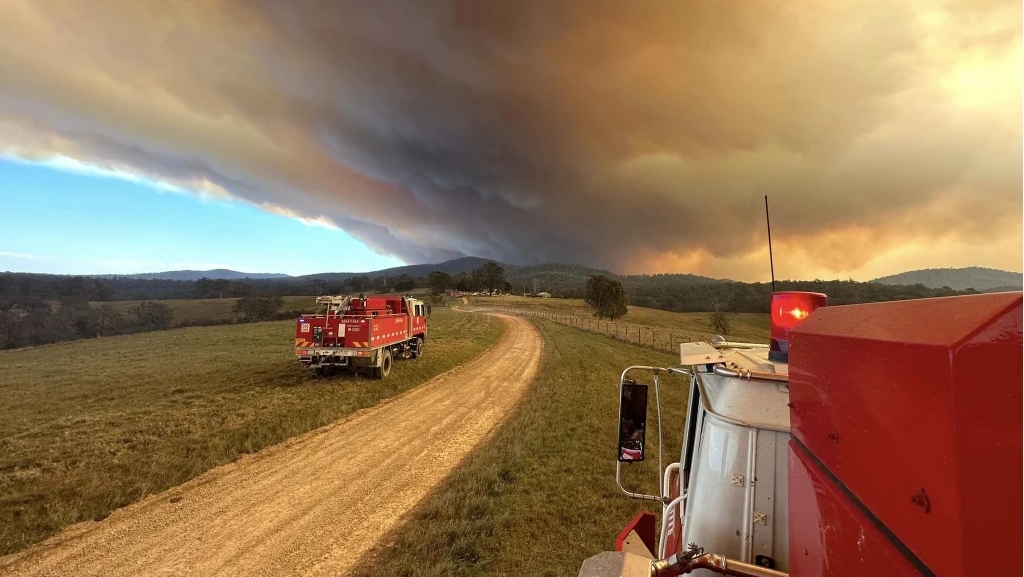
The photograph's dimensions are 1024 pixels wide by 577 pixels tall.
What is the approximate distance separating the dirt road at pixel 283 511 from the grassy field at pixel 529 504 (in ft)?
2.05

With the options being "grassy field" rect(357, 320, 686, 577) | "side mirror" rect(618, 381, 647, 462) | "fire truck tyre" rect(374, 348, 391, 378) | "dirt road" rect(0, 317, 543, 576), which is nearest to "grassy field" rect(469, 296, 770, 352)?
"grassy field" rect(357, 320, 686, 577)

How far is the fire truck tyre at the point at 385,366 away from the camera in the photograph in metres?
17.1

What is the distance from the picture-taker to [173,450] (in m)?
9.37

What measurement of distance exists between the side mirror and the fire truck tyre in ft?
48.9

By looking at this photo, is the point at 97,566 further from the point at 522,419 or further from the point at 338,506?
the point at 522,419

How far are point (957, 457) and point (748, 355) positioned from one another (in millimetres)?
2337

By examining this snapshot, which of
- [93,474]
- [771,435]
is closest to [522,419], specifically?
[93,474]

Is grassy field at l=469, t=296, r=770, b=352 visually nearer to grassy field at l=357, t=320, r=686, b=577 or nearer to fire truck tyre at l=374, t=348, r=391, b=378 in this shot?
grassy field at l=357, t=320, r=686, b=577

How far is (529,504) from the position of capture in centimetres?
732

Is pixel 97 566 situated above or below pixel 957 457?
below

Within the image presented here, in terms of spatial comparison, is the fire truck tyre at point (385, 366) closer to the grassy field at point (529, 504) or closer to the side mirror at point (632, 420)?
the grassy field at point (529, 504)

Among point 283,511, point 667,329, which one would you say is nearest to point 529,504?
point 283,511

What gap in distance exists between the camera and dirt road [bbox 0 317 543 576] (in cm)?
580

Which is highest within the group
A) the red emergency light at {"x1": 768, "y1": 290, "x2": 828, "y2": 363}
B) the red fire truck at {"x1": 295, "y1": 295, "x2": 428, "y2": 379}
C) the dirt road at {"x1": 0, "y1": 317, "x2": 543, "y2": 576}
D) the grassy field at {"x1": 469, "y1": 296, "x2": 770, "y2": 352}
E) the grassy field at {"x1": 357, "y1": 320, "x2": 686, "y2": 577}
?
the red emergency light at {"x1": 768, "y1": 290, "x2": 828, "y2": 363}
